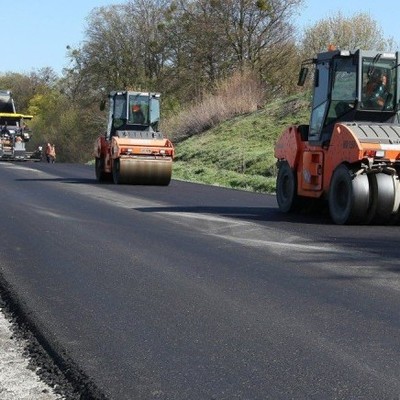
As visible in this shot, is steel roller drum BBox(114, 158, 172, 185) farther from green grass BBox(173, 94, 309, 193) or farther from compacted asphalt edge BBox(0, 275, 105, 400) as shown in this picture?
compacted asphalt edge BBox(0, 275, 105, 400)

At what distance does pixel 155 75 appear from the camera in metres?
63.8

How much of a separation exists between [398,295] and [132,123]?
831 inches

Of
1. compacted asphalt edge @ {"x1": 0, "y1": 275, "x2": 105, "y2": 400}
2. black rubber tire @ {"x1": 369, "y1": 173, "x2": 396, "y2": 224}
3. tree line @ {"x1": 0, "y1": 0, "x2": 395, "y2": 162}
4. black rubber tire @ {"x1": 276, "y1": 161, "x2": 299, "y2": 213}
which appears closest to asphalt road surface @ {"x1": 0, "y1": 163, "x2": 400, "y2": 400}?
compacted asphalt edge @ {"x1": 0, "y1": 275, "x2": 105, "y2": 400}

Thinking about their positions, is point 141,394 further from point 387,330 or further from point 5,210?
point 5,210

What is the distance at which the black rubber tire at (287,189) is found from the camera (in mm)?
17406

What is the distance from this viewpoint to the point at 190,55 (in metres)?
58.2

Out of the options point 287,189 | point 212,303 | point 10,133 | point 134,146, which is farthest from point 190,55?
point 212,303

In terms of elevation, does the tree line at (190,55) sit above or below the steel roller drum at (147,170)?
above

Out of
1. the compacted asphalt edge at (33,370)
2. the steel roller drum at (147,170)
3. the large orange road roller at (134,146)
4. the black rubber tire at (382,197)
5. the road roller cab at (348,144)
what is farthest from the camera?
the large orange road roller at (134,146)

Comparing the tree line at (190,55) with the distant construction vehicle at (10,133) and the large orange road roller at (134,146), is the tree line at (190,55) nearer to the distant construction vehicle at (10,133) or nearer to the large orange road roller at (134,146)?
the distant construction vehicle at (10,133)

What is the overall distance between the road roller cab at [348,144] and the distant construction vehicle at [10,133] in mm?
36363

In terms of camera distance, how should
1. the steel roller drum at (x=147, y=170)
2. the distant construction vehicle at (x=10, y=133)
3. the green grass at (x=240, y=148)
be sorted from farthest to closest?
the distant construction vehicle at (x=10, y=133), the green grass at (x=240, y=148), the steel roller drum at (x=147, y=170)

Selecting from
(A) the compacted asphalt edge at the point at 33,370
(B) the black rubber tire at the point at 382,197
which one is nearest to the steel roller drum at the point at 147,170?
(B) the black rubber tire at the point at 382,197

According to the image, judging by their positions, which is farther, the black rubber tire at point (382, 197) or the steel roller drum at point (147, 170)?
the steel roller drum at point (147, 170)
